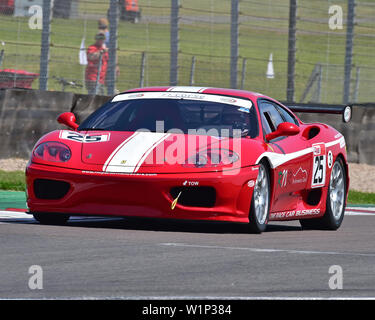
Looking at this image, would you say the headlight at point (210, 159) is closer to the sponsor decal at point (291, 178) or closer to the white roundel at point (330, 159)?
the sponsor decal at point (291, 178)

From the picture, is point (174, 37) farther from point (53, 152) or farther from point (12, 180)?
point (53, 152)

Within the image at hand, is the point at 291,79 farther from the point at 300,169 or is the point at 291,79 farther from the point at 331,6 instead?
the point at 300,169

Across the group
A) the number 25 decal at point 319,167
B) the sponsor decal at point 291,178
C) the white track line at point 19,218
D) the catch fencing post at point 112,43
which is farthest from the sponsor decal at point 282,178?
the catch fencing post at point 112,43

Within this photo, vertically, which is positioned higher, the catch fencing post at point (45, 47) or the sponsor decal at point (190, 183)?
the catch fencing post at point (45, 47)

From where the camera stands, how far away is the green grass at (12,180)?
580 inches

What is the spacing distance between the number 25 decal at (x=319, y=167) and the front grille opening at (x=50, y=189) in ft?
8.22

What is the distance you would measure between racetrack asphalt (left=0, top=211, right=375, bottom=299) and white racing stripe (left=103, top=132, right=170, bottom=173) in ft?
1.73

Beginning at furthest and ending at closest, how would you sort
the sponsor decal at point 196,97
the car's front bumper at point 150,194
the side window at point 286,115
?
the side window at point 286,115 → the sponsor decal at point 196,97 → the car's front bumper at point 150,194

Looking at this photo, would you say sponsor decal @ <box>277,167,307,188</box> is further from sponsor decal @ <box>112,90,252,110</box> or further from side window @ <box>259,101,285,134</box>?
sponsor decal @ <box>112,90,252,110</box>

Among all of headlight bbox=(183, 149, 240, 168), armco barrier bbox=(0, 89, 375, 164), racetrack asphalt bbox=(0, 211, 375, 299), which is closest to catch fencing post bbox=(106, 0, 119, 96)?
armco barrier bbox=(0, 89, 375, 164)

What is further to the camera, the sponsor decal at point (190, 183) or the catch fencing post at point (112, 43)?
the catch fencing post at point (112, 43)

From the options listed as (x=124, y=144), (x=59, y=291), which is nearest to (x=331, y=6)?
(x=124, y=144)

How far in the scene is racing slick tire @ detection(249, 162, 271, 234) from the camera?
9.78 metres

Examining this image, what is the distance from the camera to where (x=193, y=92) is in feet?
35.4
